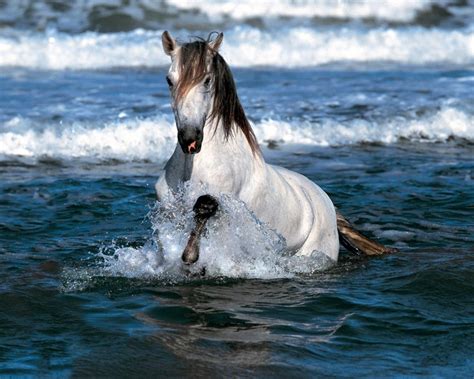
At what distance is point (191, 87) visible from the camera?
18.8 ft

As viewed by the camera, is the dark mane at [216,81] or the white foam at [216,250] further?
the white foam at [216,250]

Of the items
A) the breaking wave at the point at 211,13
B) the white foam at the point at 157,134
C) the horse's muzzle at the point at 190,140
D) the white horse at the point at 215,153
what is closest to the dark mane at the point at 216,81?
the white horse at the point at 215,153

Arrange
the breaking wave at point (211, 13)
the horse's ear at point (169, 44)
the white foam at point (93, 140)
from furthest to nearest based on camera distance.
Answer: the breaking wave at point (211, 13), the white foam at point (93, 140), the horse's ear at point (169, 44)

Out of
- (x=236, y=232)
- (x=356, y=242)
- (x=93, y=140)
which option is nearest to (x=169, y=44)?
(x=236, y=232)

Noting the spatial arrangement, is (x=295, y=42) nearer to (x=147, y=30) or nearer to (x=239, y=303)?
(x=147, y=30)

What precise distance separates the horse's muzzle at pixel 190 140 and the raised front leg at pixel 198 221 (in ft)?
1.22

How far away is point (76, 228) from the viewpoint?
848 cm

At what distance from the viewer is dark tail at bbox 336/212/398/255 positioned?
24.5 feet

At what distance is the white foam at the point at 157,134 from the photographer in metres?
12.2

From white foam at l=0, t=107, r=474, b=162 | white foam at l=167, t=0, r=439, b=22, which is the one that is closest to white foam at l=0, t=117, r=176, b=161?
white foam at l=0, t=107, r=474, b=162

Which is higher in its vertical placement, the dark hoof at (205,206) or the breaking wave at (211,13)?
the breaking wave at (211,13)

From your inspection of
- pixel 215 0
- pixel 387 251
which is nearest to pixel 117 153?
pixel 387 251

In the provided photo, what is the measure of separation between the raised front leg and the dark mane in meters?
0.45

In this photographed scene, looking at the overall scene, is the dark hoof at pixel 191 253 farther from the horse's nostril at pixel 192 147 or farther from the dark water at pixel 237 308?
the horse's nostril at pixel 192 147
